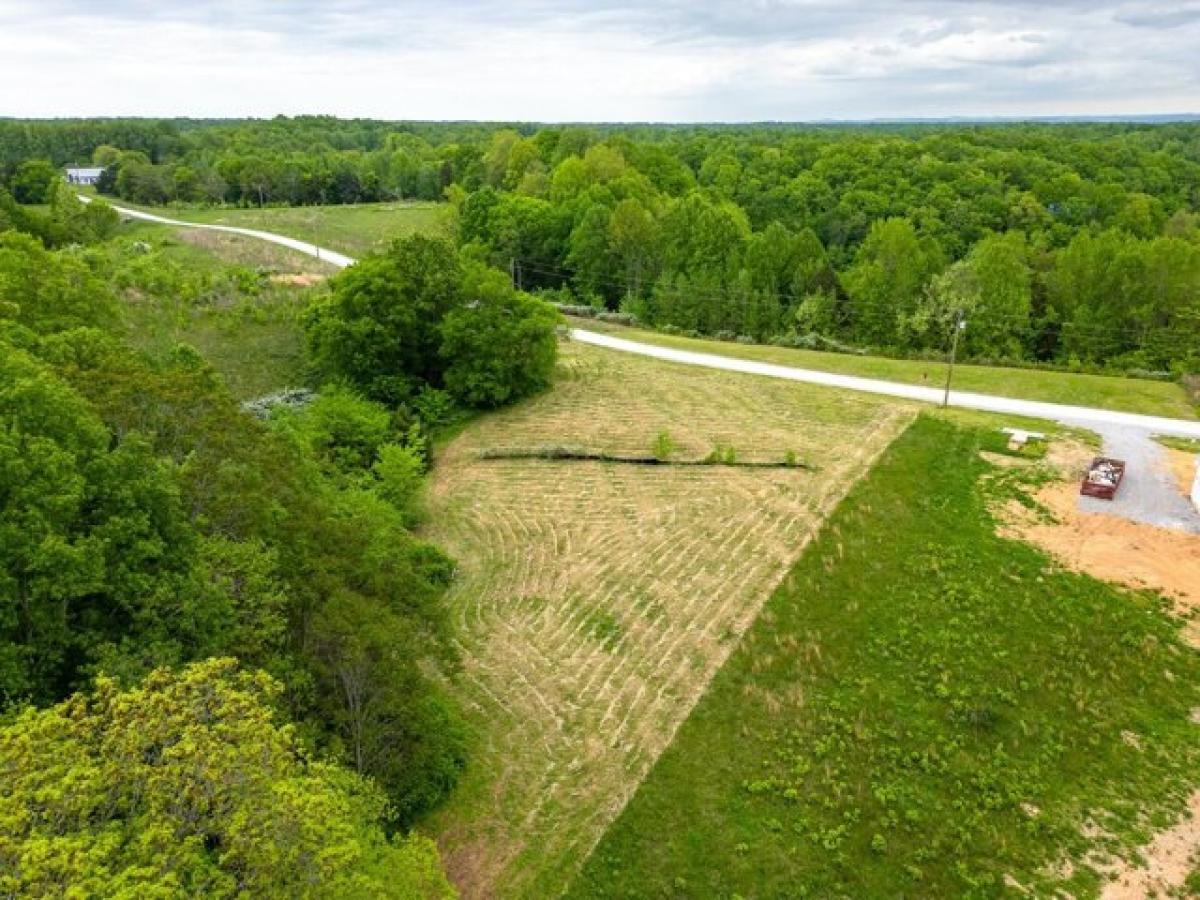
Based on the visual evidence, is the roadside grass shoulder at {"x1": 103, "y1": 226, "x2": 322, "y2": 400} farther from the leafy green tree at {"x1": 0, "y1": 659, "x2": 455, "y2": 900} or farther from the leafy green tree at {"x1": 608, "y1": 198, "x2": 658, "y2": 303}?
the leafy green tree at {"x1": 0, "y1": 659, "x2": 455, "y2": 900}

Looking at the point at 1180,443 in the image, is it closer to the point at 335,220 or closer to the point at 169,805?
the point at 169,805

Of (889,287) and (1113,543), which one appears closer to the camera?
Answer: (1113,543)

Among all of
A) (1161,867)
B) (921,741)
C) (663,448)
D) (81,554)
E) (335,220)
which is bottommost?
(1161,867)

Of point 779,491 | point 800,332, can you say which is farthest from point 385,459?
point 800,332

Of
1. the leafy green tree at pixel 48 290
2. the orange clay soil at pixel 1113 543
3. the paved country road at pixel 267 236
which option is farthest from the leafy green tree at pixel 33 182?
the orange clay soil at pixel 1113 543

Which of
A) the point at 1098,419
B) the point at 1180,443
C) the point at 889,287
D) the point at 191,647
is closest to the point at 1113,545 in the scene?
the point at 1180,443

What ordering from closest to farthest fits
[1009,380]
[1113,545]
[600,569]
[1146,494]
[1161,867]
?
1. [1161,867]
2. [1113,545]
3. [600,569]
4. [1146,494]
5. [1009,380]
